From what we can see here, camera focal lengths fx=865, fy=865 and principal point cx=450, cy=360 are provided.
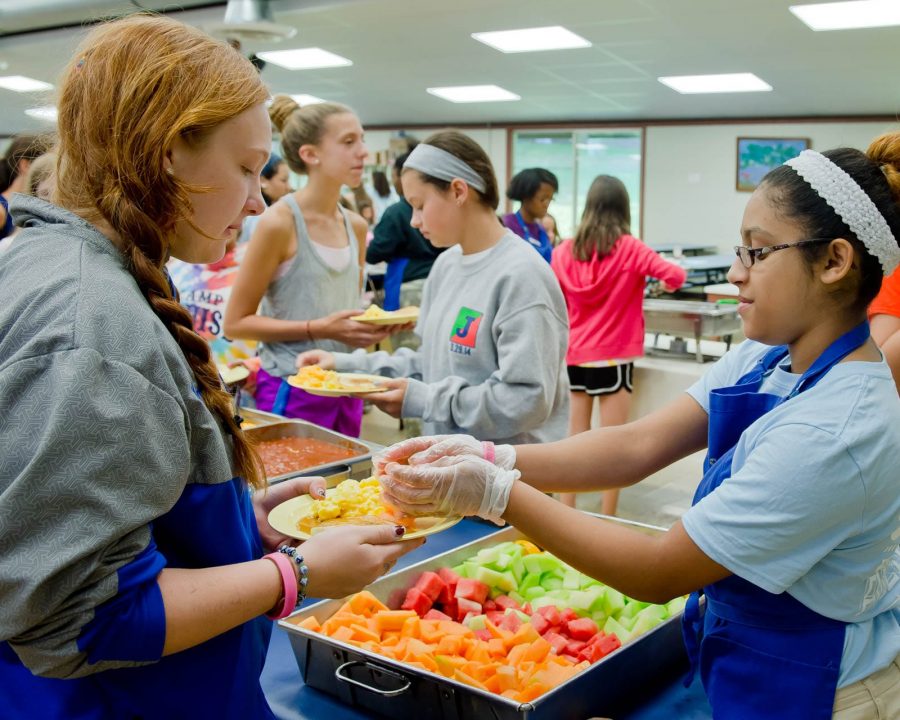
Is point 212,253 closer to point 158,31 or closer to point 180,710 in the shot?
point 158,31

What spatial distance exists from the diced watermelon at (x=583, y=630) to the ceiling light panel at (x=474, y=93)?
30.6 feet

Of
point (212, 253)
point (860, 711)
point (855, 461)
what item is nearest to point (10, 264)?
point (212, 253)

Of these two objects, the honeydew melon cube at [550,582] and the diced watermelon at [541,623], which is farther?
the honeydew melon cube at [550,582]

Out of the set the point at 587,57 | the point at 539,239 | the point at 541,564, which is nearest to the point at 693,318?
the point at 539,239

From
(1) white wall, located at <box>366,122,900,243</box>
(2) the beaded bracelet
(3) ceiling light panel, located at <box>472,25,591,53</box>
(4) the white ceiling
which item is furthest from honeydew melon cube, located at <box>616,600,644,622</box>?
(1) white wall, located at <box>366,122,900,243</box>

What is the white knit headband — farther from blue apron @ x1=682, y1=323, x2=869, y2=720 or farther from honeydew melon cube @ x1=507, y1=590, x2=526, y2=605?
honeydew melon cube @ x1=507, y1=590, x2=526, y2=605

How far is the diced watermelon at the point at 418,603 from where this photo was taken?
161cm

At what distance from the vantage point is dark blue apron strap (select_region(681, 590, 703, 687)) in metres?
1.33

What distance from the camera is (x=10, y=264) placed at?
0.89 meters

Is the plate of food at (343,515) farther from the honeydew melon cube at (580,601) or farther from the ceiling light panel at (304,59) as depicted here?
the ceiling light panel at (304,59)

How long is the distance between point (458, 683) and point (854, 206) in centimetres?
A: 85

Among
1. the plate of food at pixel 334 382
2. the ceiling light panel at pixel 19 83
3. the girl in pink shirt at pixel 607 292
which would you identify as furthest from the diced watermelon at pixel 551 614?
the ceiling light panel at pixel 19 83

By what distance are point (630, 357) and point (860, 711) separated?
3.32m

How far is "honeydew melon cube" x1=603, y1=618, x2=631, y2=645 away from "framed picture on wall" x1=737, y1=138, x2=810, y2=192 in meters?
10.2
